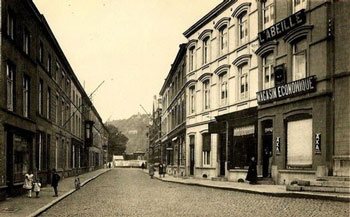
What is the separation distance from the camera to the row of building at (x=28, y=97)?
18.7 metres

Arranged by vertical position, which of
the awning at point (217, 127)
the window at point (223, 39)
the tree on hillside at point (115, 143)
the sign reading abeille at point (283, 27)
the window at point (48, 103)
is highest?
the window at point (223, 39)

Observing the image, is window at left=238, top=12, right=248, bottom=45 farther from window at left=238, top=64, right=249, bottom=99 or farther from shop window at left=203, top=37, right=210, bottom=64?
shop window at left=203, top=37, right=210, bottom=64

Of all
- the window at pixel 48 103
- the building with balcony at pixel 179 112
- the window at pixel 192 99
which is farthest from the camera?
the building with balcony at pixel 179 112

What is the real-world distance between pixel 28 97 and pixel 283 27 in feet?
39.9

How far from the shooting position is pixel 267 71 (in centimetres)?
2555

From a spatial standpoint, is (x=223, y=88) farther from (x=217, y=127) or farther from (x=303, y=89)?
(x=303, y=89)

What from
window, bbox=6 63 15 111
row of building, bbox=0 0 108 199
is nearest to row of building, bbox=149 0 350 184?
row of building, bbox=0 0 108 199

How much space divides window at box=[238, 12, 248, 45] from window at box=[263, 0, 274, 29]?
7.92 feet

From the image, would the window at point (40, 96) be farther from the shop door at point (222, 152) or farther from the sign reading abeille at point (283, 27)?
the sign reading abeille at point (283, 27)

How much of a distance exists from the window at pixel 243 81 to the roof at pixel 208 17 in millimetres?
4061

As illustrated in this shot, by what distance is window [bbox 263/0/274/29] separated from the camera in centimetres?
2494

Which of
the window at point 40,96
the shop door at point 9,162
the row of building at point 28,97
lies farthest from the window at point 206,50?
the shop door at point 9,162

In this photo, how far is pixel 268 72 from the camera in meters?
25.4

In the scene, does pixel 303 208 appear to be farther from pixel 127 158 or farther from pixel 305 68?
pixel 127 158
